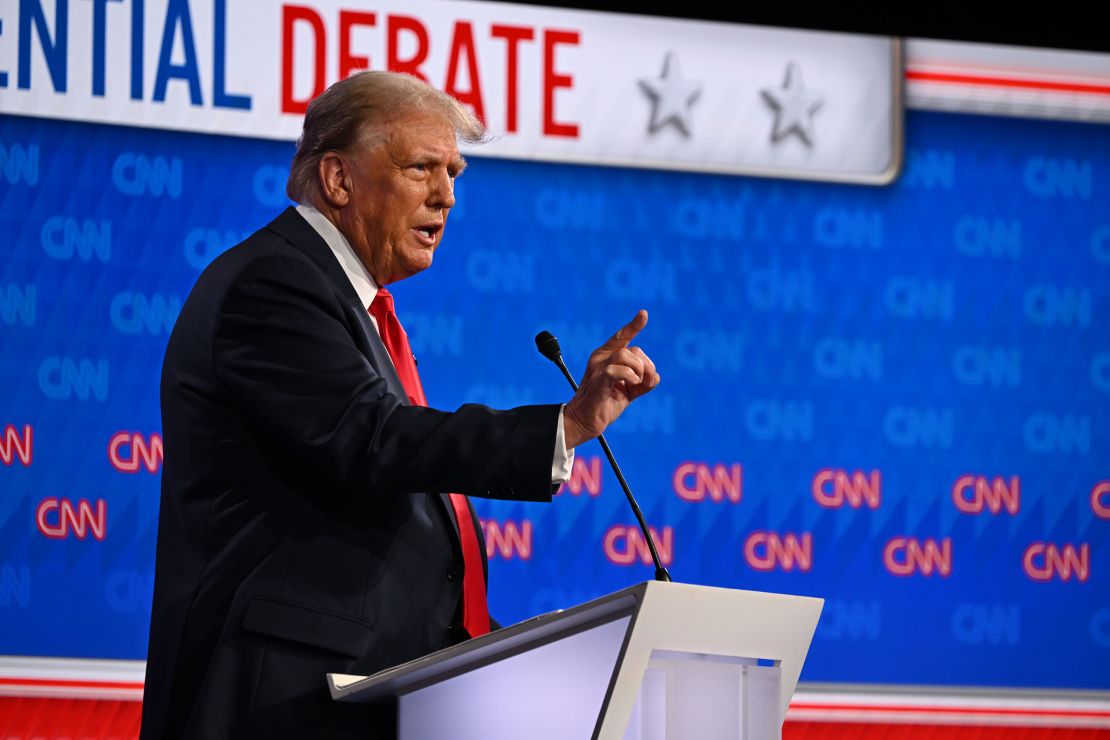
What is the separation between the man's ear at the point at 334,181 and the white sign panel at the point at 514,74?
99 centimetres

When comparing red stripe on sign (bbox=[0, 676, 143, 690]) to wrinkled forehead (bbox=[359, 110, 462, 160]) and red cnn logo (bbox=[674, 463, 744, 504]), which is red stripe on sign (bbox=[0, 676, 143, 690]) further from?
wrinkled forehead (bbox=[359, 110, 462, 160])

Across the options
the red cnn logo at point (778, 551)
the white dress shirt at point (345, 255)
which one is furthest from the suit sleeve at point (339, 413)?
the red cnn logo at point (778, 551)

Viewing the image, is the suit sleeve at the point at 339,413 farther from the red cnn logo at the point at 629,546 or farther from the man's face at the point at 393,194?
the red cnn logo at the point at 629,546

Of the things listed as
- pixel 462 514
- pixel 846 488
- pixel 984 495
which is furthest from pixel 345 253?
pixel 984 495

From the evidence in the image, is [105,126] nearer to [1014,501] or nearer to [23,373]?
[23,373]

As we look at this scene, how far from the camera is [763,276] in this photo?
3.11m

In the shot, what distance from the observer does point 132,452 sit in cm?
279

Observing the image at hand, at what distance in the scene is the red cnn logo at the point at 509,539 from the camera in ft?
9.53

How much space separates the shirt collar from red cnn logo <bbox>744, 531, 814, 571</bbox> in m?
1.32

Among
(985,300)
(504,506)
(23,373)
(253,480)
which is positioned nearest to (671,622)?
(253,480)

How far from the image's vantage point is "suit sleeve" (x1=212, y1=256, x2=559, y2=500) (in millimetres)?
1564

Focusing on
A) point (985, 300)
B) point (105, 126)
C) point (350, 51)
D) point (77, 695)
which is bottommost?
point (77, 695)

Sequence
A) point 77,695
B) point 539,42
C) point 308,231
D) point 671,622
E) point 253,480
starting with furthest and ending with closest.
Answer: point 539,42 < point 77,695 < point 308,231 < point 253,480 < point 671,622

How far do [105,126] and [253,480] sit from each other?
1.44 m
